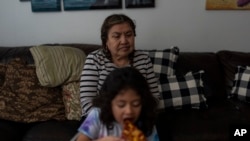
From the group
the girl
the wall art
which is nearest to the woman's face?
the girl

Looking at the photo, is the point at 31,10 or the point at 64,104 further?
the point at 31,10

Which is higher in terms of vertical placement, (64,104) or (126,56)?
(126,56)

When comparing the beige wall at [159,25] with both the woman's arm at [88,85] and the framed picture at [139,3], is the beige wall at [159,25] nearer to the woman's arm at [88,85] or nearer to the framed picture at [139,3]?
the framed picture at [139,3]

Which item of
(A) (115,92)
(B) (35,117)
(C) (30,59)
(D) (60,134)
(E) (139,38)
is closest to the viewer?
(A) (115,92)

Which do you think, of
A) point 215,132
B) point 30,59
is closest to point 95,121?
point 215,132

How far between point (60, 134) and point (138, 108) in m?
0.64

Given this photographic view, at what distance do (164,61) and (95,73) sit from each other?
2.02 ft

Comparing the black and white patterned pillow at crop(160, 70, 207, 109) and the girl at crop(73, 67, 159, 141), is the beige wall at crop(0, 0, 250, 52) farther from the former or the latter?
the girl at crop(73, 67, 159, 141)

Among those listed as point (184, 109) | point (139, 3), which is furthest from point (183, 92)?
point (139, 3)

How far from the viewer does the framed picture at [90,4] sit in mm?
2361

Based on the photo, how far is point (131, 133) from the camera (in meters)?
1.08

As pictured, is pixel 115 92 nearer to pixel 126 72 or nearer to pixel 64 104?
pixel 126 72

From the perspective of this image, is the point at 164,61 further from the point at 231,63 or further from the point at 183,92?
the point at 231,63

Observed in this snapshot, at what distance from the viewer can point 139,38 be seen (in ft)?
7.94
